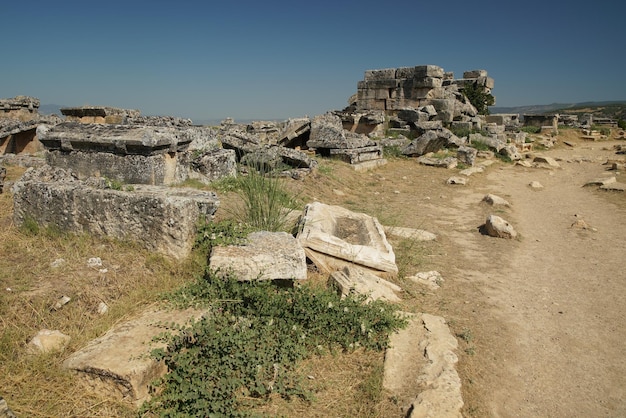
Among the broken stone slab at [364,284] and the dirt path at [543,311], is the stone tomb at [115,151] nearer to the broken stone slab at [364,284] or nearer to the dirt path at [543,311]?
the broken stone slab at [364,284]

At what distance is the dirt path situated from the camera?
291 cm

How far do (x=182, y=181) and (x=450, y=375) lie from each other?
15.0 ft

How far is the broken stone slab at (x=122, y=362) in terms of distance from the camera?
250 centimetres

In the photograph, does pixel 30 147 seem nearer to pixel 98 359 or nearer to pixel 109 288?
pixel 109 288

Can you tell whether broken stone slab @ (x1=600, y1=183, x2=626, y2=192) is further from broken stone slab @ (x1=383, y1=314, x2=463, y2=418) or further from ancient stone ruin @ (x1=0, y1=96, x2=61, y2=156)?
ancient stone ruin @ (x1=0, y1=96, x2=61, y2=156)

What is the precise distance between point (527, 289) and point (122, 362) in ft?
13.4

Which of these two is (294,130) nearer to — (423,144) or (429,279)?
(423,144)

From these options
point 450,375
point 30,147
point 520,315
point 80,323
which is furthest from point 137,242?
point 30,147

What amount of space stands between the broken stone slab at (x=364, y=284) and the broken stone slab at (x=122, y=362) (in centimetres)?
163

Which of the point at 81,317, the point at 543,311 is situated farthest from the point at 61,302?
the point at 543,311

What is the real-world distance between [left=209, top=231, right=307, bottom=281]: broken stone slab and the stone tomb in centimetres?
220

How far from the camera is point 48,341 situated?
2.77 metres

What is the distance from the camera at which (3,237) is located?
13.0ft

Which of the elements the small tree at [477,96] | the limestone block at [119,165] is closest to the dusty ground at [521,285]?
the limestone block at [119,165]
